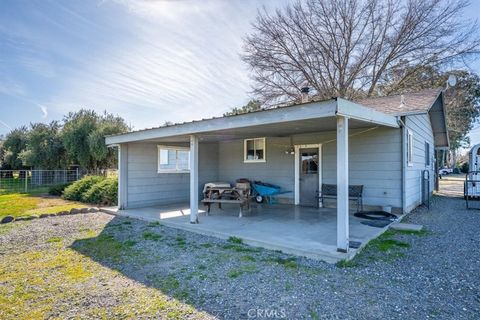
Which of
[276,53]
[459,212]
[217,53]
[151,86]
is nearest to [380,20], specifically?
[276,53]

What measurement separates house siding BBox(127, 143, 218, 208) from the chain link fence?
823 cm

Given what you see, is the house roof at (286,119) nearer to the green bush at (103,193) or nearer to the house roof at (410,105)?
the house roof at (410,105)

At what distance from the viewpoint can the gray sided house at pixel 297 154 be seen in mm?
5500

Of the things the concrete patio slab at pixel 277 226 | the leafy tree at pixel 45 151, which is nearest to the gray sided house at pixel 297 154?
the concrete patio slab at pixel 277 226

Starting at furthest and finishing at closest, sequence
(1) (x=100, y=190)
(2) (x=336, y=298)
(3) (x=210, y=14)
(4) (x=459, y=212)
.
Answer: (1) (x=100, y=190)
(3) (x=210, y=14)
(4) (x=459, y=212)
(2) (x=336, y=298)

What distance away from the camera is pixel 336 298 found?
3.08 meters

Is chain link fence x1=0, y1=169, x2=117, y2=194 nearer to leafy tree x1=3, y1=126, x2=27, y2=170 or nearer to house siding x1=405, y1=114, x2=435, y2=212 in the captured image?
leafy tree x1=3, y1=126, x2=27, y2=170

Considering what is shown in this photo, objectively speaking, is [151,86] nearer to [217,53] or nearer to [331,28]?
[217,53]

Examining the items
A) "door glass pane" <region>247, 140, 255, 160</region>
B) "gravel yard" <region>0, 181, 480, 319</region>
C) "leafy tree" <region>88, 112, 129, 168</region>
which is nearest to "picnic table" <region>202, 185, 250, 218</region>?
"gravel yard" <region>0, 181, 480, 319</region>

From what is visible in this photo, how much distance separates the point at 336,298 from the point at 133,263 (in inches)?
115

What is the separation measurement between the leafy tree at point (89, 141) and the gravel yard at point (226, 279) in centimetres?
1069

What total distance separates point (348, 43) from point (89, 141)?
15.6 metres

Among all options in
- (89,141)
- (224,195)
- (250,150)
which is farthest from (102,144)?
(224,195)

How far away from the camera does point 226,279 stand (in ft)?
11.9
